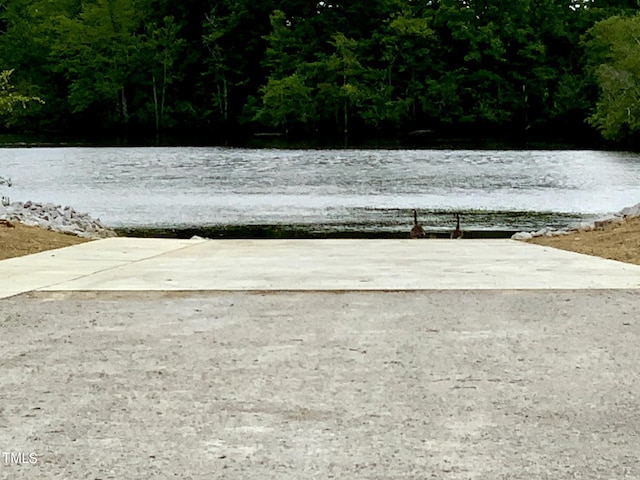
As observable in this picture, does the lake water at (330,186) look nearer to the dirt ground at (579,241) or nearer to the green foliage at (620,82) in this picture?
the green foliage at (620,82)

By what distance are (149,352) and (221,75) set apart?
73.8 meters

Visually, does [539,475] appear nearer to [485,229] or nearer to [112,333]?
[112,333]

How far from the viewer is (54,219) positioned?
1600 centimetres

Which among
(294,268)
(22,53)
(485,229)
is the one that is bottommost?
(485,229)

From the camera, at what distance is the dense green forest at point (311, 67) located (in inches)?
2773

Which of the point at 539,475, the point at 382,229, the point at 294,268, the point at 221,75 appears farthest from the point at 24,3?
the point at 539,475

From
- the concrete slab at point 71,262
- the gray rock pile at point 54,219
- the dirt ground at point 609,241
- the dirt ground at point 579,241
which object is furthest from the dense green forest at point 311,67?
the concrete slab at point 71,262

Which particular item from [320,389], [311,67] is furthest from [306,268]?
[311,67]

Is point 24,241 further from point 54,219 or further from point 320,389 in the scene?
point 320,389

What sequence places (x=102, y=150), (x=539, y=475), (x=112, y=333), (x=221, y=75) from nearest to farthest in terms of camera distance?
(x=539, y=475), (x=112, y=333), (x=102, y=150), (x=221, y=75)

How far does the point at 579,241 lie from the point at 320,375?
8.20 m

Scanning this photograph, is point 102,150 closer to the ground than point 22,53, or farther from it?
closer to the ground

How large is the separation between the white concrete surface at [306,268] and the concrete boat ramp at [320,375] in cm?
6

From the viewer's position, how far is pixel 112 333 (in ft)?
16.0
